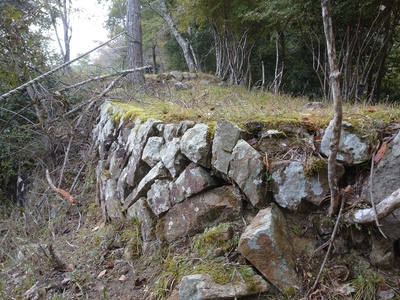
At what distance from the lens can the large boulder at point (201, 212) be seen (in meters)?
2.47

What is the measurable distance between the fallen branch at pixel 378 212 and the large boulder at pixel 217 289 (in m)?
0.71

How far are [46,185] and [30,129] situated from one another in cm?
132

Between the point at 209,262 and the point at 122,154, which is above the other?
the point at 122,154

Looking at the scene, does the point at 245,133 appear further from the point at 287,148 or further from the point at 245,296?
the point at 245,296

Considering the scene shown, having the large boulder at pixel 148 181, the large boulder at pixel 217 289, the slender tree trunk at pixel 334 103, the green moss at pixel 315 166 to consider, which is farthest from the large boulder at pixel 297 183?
the large boulder at pixel 148 181

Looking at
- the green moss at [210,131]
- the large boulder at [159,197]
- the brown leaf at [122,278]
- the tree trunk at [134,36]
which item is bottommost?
the brown leaf at [122,278]

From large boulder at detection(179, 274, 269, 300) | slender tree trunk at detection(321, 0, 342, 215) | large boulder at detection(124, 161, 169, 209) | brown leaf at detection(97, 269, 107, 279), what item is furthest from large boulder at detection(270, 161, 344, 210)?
brown leaf at detection(97, 269, 107, 279)

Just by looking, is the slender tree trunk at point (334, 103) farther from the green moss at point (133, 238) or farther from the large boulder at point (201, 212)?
the green moss at point (133, 238)

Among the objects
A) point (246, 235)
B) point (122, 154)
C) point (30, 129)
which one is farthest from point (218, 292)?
point (30, 129)

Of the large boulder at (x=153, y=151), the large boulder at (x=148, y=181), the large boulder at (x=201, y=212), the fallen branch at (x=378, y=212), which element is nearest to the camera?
the fallen branch at (x=378, y=212)

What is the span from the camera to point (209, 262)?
2.24 m

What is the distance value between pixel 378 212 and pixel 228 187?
Result: 3.63 ft

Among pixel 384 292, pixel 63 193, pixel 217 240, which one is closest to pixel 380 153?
pixel 384 292

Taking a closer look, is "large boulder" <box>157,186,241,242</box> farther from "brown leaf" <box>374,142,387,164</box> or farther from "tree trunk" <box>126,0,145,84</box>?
"tree trunk" <box>126,0,145,84</box>
